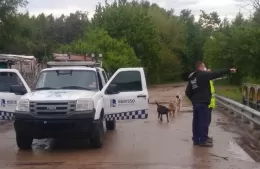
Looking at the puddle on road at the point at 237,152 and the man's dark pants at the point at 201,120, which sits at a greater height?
the man's dark pants at the point at 201,120

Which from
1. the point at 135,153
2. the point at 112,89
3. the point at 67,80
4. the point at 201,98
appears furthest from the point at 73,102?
the point at 201,98

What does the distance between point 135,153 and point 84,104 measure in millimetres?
1563

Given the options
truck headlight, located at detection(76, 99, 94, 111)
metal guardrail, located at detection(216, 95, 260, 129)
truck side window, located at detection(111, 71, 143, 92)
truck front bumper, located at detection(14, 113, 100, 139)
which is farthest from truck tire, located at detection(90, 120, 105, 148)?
metal guardrail, located at detection(216, 95, 260, 129)

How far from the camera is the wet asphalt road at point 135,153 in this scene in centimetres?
1013

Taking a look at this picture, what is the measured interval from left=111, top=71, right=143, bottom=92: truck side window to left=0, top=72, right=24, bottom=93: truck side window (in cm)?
260

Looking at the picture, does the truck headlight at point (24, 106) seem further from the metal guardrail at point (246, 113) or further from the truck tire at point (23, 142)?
the metal guardrail at point (246, 113)

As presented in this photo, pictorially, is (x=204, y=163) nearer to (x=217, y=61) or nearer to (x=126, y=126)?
(x=126, y=126)

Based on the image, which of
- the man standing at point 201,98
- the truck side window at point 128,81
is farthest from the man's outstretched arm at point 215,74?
the truck side window at point 128,81

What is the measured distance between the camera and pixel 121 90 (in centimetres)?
1370

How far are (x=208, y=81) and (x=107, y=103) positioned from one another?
2.72 meters

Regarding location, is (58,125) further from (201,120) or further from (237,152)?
(237,152)

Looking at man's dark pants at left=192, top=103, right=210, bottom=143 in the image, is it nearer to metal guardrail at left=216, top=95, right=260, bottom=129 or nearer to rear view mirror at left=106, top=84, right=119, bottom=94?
rear view mirror at left=106, top=84, right=119, bottom=94

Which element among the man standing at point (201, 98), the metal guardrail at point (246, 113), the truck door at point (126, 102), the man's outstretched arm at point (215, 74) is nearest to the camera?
the man's outstretched arm at point (215, 74)

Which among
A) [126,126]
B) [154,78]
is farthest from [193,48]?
[126,126]
